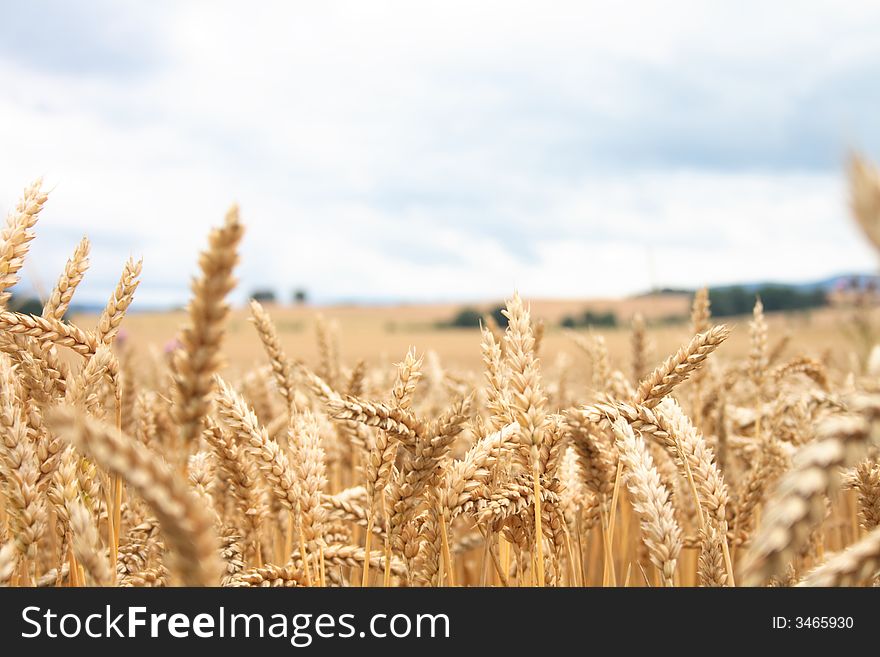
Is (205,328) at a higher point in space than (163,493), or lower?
higher

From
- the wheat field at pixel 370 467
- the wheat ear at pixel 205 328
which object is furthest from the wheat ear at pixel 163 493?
the wheat ear at pixel 205 328

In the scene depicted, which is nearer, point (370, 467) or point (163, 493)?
point (163, 493)

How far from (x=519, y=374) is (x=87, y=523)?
953 mm

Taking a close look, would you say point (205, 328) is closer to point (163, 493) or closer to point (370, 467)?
point (163, 493)

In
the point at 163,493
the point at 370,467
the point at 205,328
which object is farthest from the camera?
the point at 370,467

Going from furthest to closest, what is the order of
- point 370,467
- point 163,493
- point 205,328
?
point 370,467 < point 205,328 < point 163,493

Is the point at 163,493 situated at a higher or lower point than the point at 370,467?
lower

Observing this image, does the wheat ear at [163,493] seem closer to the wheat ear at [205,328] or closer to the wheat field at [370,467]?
the wheat field at [370,467]

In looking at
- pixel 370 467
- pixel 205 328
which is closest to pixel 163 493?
pixel 205 328

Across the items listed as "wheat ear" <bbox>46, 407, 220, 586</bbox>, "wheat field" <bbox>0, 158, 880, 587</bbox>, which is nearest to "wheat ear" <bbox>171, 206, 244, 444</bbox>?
"wheat field" <bbox>0, 158, 880, 587</bbox>

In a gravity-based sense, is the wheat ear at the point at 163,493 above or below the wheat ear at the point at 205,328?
below

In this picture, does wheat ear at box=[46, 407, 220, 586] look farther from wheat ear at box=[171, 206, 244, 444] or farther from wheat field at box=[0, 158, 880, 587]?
wheat ear at box=[171, 206, 244, 444]
